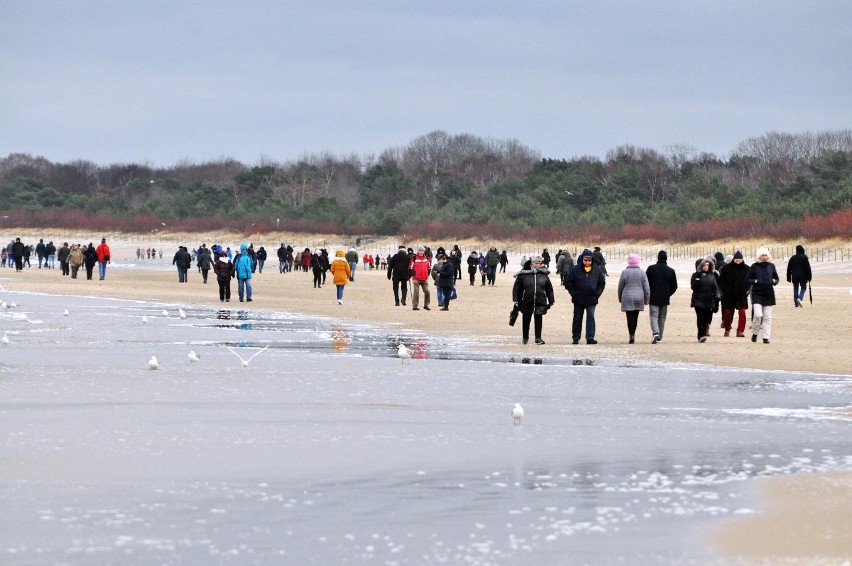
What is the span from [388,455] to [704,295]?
1231 centimetres

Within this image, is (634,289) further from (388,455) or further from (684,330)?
(388,455)

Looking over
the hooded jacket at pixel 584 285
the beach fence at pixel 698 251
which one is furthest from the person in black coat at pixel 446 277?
the beach fence at pixel 698 251

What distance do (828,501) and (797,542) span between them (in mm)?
1231

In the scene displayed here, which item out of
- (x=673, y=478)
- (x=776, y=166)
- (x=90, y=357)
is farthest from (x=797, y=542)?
(x=776, y=166)

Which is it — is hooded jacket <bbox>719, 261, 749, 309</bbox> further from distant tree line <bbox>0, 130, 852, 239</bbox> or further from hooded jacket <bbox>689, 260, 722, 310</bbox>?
distant tree line <bbox>0, 130, 852, 239</bbox>

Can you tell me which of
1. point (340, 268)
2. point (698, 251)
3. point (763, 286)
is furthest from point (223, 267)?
point (698, 251)

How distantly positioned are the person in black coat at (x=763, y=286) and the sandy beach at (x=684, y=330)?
0.44 metres

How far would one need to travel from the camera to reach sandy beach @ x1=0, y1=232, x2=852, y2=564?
8.45m

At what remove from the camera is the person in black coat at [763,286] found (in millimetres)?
21234

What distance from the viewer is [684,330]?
25969 mm

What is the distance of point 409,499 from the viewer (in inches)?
372

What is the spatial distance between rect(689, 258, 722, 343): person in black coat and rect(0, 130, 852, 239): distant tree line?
54.4 metres

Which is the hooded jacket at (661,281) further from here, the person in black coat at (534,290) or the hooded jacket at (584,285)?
the person in black coat at (534,290)

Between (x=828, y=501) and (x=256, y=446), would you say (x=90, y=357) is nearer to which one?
(x=256, y=446)
